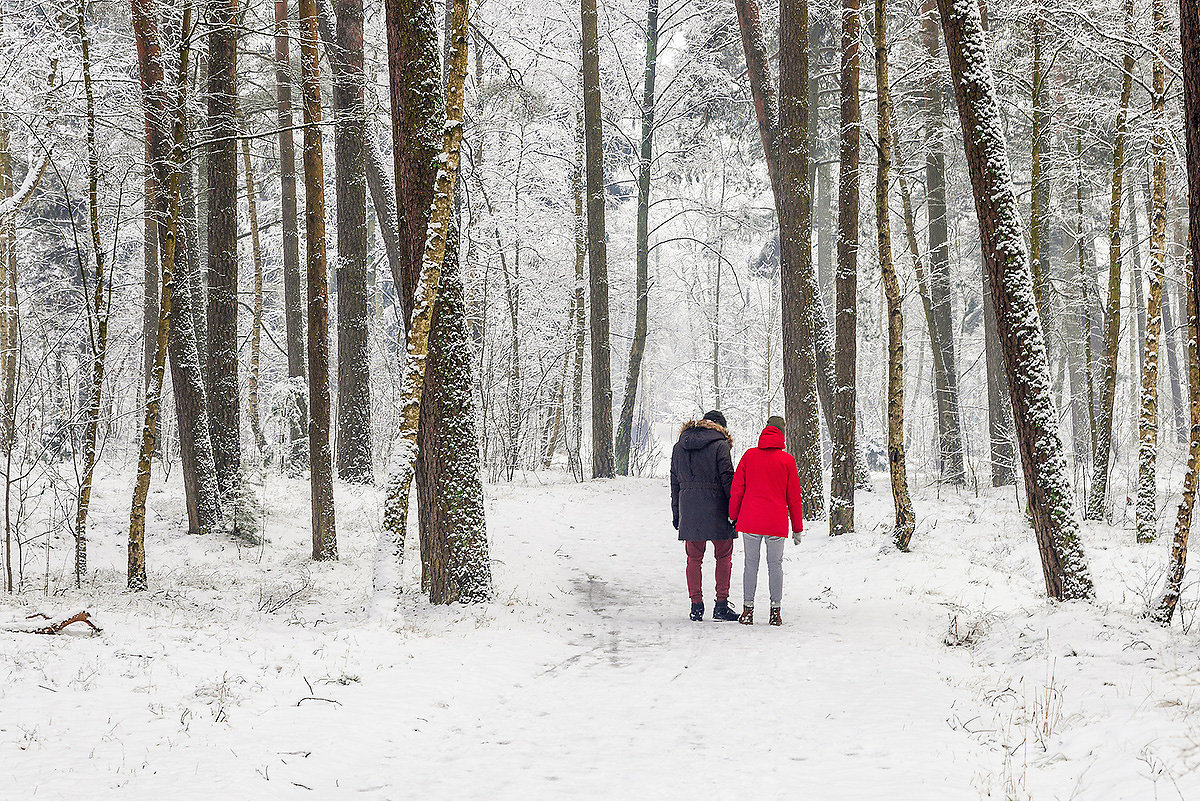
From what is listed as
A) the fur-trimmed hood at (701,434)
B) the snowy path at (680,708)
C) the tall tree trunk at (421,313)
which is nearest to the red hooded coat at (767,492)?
the fur-trimmed hood at (701,434)

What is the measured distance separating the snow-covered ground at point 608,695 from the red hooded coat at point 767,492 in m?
0.99

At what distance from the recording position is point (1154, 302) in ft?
30.7

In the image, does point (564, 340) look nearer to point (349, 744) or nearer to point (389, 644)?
point (389, 644)

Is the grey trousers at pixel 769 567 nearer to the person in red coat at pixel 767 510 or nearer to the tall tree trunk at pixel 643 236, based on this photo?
the person in red coat at pixel 767 510

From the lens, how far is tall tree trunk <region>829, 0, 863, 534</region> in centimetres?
1155

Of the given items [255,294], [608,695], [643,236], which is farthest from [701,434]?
[255,294]

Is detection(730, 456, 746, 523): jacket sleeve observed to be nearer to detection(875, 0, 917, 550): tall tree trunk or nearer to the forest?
the forest

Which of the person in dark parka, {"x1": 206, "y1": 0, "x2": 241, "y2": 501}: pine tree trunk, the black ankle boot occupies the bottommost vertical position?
the black ankle boot

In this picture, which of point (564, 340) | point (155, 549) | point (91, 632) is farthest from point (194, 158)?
point (564, 340)

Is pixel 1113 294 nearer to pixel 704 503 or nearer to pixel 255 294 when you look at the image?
pixel 704 503

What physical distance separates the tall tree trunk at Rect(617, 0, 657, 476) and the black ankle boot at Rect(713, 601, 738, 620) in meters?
11.5

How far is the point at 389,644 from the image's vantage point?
6547 mm

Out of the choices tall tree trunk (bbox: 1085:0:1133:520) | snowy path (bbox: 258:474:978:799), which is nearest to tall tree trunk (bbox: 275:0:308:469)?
snowy path (bbox: 258:474:978:799)

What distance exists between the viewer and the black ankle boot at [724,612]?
26.1 ft
